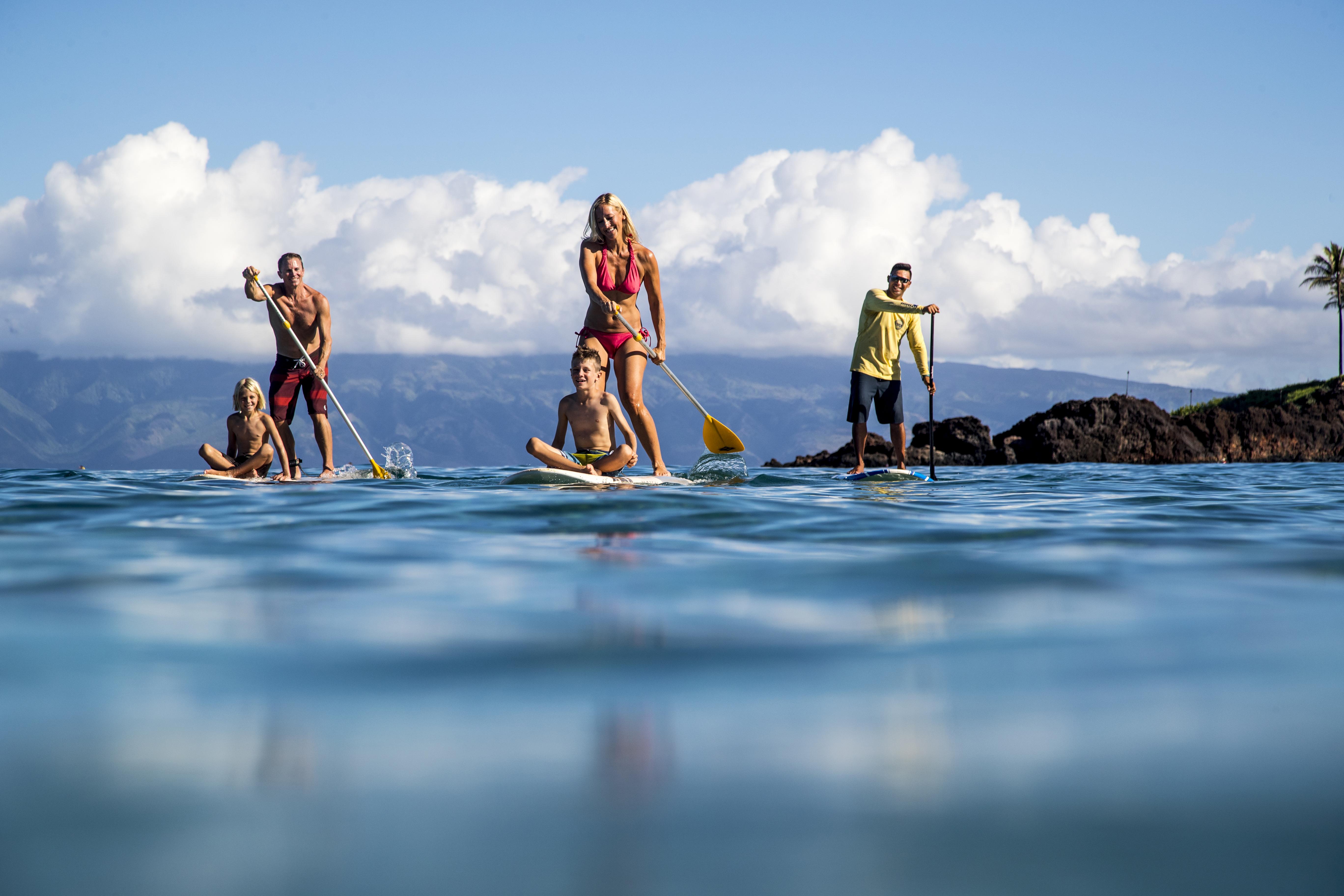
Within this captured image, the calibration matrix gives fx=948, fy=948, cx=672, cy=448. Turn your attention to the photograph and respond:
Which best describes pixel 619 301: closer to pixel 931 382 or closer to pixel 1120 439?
pixel 931 382

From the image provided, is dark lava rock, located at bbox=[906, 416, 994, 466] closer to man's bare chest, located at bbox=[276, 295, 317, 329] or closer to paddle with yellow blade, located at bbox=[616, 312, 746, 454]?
paddle with yellow blade, located at bbox=[616, 312, 746, 454]

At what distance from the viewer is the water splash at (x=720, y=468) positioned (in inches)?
362

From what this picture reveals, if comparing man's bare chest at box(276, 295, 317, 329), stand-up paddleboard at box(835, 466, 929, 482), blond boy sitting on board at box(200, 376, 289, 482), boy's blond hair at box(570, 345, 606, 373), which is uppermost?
man's bare chest at box(276, 295, 317, 329)

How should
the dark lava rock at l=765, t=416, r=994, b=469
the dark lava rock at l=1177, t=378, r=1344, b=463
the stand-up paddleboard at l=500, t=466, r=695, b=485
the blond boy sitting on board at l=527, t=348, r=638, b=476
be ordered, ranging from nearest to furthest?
the stand-up paddleboard at l=500, t=466, r=695, b=485, the blond boy sitting on board at l=527, t=348, r=638, b=476, the dark lava rock at l=765, t=416, r=994, b=469, the dark lava rock at l=1177, t=378, r=1344, b=463

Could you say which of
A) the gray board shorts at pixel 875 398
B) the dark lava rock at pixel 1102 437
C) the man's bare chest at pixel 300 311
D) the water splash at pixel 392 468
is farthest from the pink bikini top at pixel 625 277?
the dark lava rock at pixel 1102 437

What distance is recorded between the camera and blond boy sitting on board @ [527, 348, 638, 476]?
305 inches

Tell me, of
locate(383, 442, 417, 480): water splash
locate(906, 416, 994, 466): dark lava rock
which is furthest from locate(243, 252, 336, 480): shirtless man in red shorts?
locate(906, 416, 994, 466): dark lava rock

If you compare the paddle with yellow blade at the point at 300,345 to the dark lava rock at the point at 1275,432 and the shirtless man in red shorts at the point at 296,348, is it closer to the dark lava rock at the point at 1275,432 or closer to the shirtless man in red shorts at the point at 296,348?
the shirtless man in red shorts at the point at 296,348

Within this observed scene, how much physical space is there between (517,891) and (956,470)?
1324cm

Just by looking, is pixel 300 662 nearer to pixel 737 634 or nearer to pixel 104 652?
pixel 104 652

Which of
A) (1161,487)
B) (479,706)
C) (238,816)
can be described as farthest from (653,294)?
(238,816)

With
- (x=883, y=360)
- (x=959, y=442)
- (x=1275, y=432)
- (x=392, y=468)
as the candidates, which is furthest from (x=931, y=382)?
(x=1275, y=432)

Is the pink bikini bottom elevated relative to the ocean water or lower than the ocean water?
elevated

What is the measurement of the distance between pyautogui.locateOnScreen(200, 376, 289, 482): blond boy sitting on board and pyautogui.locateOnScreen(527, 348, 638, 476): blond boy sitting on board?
271cm
